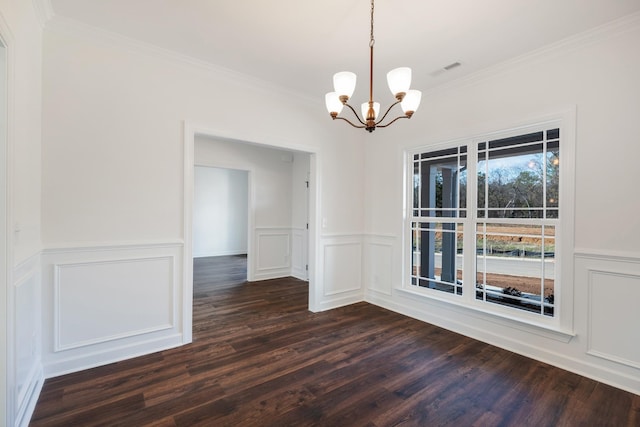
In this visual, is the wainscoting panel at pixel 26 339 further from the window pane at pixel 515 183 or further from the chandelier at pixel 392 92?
the window pane at pixel 515 183

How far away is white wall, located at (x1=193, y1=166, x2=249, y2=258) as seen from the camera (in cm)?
880

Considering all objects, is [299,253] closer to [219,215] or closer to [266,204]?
[266,204]

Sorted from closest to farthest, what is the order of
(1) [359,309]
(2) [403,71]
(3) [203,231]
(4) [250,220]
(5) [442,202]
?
(2) [403,71]
(5) [442,202]
(1) [359,309]
(4) [250,220]
(3) [203,231]

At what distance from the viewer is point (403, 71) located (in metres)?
1.91

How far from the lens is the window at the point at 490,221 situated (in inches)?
111

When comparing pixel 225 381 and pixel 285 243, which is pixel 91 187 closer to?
pixel 225 381

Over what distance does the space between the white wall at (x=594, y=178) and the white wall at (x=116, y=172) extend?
2.81 meters

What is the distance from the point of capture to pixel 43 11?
2215 millimetres

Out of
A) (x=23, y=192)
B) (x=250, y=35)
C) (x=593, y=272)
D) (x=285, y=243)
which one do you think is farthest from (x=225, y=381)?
(x=285, y=243)

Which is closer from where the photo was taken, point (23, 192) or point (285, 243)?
point (23, 192)

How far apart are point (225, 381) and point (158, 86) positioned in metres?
2.73

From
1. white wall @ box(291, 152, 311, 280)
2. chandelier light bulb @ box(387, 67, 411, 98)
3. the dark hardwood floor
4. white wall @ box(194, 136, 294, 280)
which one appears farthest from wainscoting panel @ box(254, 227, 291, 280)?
chandelier light bulb @ box(387, 67, 411, 98)

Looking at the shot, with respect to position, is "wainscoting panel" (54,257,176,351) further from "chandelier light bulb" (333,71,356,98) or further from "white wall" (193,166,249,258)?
"white wall" (193,166,249,258)

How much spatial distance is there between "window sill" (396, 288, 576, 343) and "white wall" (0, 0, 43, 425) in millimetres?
3643
